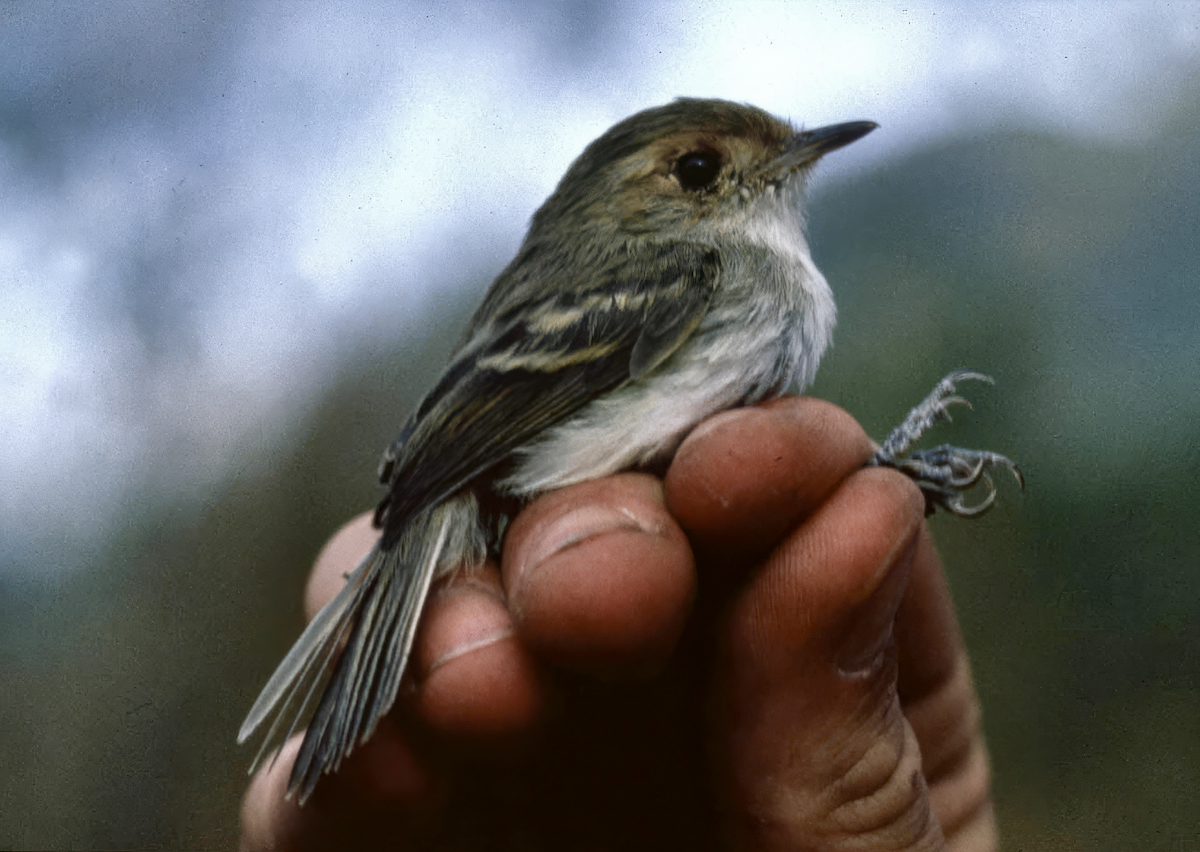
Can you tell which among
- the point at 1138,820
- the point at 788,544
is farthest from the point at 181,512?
the point at 1138,820

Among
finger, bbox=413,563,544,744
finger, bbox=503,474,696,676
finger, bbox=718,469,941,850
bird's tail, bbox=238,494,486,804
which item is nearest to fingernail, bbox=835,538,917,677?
finger, bbox=718,469,941,850

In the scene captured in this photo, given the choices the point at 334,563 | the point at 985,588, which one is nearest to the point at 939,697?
the point at 985,588

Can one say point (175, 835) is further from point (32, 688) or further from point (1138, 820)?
point (1138, 820)

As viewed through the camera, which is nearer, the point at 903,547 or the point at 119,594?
the point at 903,547

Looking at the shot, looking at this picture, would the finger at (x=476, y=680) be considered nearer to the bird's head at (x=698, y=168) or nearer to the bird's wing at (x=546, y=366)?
the bird's wing at (x=546, y=366)

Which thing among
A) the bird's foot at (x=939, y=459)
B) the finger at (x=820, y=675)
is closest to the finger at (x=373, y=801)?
the finger at (x=820, y=675)

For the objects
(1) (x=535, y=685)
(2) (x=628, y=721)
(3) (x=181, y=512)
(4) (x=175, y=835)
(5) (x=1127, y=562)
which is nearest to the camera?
(1) (x=535, y=685)
